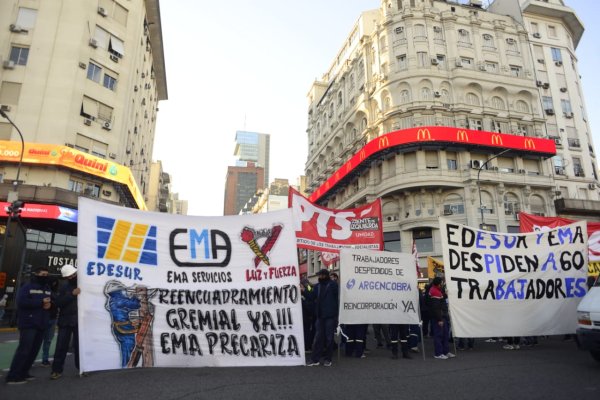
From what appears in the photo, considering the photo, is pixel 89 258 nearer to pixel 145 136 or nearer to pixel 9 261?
pixel 9 261

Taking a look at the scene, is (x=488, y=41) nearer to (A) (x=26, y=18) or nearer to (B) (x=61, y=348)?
(A) (x=26, y=18)

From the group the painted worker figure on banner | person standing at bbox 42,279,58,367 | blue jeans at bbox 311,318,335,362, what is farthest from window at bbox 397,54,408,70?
the painted worker figure on banner

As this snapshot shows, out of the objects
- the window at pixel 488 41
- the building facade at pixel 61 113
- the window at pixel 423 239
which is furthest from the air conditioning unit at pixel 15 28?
the window at pixel 488 41

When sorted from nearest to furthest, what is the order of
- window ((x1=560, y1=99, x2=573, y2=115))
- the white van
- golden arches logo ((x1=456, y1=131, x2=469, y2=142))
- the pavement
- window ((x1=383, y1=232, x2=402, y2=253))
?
the pavement
the white van
golden arches logo ((x1=456, y1=131, x2=469, y2=142))
window ((x1=383, y1=232, x2=402, y2=253))
window ((x1=560, y1=99, x2=573, y2=115))

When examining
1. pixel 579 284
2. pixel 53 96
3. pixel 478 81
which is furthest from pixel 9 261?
pixel 478 81

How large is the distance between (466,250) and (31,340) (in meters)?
8.84

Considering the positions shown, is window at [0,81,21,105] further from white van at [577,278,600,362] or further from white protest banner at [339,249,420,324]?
white van at [577,278,600,362]

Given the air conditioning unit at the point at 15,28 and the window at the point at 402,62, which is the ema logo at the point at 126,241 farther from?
the window at the point at 402,62

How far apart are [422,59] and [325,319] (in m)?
35.1

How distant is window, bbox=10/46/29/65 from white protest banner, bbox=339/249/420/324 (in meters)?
26.3

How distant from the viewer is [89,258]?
21.7ft

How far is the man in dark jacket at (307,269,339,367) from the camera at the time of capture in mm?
8059

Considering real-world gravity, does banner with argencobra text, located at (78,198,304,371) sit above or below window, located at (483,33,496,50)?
below

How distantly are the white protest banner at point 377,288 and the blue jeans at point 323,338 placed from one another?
1.08ft
